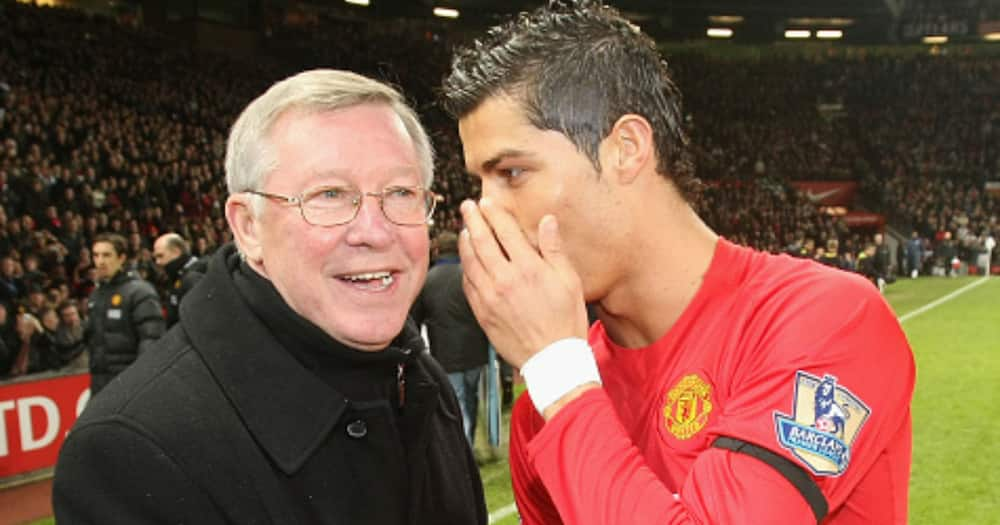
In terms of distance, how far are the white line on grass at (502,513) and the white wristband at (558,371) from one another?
16.3ft

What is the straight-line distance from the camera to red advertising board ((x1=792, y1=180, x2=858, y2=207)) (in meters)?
34.8

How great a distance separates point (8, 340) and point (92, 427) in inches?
311

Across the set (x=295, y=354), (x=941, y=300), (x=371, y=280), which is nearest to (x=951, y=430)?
(x=371, y=280)

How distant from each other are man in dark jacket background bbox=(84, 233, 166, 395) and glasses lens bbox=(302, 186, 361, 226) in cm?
569

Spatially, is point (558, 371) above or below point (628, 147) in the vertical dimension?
below

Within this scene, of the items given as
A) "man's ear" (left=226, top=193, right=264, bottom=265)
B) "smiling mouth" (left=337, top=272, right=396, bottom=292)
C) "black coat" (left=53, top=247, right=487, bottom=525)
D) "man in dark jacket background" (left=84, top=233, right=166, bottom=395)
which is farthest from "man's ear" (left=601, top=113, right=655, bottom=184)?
"man in dark jacket background" (left=84, top=233, right=166, bottom=395)

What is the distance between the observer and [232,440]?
5.79 ft

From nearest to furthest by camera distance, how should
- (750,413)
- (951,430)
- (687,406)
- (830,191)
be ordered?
(750,413) → (687,406) → (951,430) → (830,191)

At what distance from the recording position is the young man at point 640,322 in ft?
5.29

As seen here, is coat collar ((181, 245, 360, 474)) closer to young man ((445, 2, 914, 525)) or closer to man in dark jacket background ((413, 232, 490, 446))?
young man ((445, 2, 914, 525))

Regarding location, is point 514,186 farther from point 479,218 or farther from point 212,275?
point 212,275

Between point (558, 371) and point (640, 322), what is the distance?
477 mm

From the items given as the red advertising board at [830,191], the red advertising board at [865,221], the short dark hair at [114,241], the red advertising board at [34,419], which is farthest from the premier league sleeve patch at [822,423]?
the red advertising board at [830,191]

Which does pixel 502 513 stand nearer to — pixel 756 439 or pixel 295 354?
pixel 295 354
